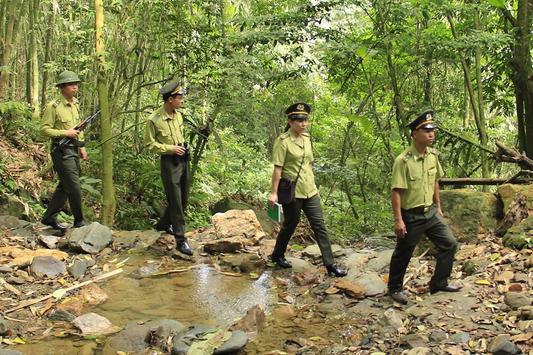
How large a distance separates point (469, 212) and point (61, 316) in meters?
5.52

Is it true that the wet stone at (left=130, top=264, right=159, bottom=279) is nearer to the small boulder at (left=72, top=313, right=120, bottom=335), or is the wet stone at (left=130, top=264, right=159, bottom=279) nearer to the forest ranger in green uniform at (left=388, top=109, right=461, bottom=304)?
the small boulder at (left=72, top=313, right=120, bottom=335)

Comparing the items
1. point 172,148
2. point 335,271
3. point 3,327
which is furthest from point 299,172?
point 3,327

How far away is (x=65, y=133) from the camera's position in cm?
659

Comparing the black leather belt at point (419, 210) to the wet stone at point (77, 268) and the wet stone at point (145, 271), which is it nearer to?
the wet stone at point (145, 271)

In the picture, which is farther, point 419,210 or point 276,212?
point 276,212

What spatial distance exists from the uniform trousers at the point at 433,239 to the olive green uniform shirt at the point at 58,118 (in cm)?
451

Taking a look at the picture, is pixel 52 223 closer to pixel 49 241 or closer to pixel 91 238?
pixel 49 241

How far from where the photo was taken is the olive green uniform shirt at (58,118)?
21.6 feet

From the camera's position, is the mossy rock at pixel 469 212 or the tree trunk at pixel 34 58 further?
the tree trunk at pixel 34 58

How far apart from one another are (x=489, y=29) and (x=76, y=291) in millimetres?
10478

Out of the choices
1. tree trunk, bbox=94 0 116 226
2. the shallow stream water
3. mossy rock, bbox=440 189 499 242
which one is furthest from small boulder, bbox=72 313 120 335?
mossy rock, bbox=440 189 499 242

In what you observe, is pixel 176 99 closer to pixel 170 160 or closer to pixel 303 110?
pixel 170 160

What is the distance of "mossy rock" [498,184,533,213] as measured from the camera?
6.96 m

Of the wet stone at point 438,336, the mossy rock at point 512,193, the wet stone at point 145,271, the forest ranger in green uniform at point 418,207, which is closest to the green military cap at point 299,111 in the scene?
the forest ranger in green uniform at point 418,207
